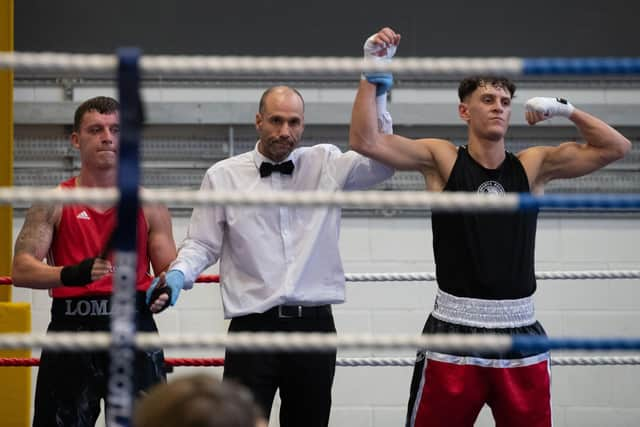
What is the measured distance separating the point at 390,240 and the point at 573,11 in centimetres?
151

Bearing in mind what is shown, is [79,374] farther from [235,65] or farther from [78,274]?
[235,65]

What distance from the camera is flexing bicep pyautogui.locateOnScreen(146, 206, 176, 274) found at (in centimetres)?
277

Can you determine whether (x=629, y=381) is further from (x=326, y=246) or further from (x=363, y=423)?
(x=326, y=246)

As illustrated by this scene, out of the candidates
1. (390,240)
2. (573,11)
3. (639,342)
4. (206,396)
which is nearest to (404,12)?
(573,11)

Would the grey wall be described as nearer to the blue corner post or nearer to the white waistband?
the white waistband

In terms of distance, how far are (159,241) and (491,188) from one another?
3.27 feet

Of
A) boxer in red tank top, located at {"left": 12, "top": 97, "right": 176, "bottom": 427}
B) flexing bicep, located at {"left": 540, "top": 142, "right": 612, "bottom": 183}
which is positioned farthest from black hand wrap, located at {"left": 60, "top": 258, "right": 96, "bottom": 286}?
flexing bicep, located at {"left": 540, "top": 142, "right": 612, "bottom": 183}

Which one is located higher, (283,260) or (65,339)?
(283,260)

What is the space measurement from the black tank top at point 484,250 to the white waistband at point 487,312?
17 mm

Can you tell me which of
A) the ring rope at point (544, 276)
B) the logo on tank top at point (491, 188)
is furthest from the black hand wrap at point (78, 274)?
the logo on tank top at point (491, 188)

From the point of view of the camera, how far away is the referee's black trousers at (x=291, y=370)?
8.78ft

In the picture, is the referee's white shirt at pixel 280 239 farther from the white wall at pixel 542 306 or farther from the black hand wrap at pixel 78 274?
the white wall at pixel 542 306

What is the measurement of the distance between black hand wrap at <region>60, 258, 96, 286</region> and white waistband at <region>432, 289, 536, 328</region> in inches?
38.8

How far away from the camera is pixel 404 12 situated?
4.72 meters
